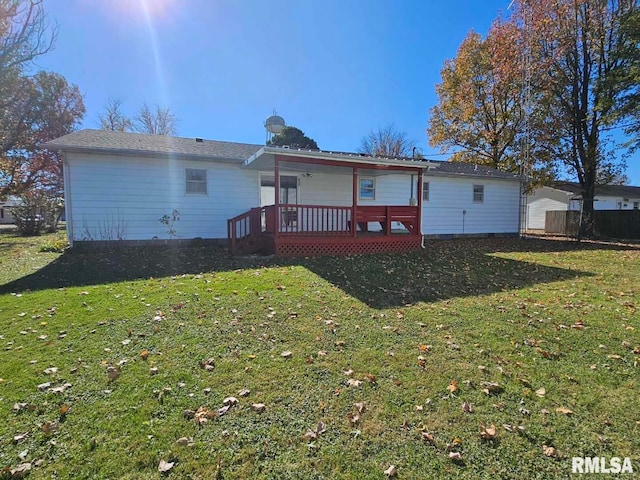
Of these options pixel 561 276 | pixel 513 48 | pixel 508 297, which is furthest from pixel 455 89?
pixel 508 297

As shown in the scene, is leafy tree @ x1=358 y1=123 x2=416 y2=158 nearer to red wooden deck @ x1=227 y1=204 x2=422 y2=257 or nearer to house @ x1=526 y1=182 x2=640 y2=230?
house @ x1=526 y1=182 x2=640 y2=230

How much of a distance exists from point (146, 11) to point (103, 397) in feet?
40.3

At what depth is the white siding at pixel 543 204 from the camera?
28038 mm

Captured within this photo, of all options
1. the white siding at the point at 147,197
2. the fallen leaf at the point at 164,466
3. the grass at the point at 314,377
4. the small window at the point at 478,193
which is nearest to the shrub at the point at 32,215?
the white siding at the point at 147,197

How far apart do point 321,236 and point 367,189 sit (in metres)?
5.11

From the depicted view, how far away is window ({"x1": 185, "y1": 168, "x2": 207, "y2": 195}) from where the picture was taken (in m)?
11.6

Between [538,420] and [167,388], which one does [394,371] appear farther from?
[167,388]

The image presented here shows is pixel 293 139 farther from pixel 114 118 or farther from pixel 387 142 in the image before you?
pixel 387 142

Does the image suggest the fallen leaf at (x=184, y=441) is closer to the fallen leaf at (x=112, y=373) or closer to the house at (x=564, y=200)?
the fallen leaf at (x=112, y=373)

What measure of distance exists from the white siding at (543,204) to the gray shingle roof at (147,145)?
89.6 ft

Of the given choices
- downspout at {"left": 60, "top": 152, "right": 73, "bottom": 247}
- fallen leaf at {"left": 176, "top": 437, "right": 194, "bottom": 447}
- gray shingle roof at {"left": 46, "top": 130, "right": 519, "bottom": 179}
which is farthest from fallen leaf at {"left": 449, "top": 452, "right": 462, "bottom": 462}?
downspout at {"left": 60, "top": 152, "right": 73, "bottom": 247}

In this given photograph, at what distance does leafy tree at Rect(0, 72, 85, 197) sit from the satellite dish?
14.9 m

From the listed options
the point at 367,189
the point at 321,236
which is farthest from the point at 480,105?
the point at 321,236

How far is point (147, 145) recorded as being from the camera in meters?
11.3
